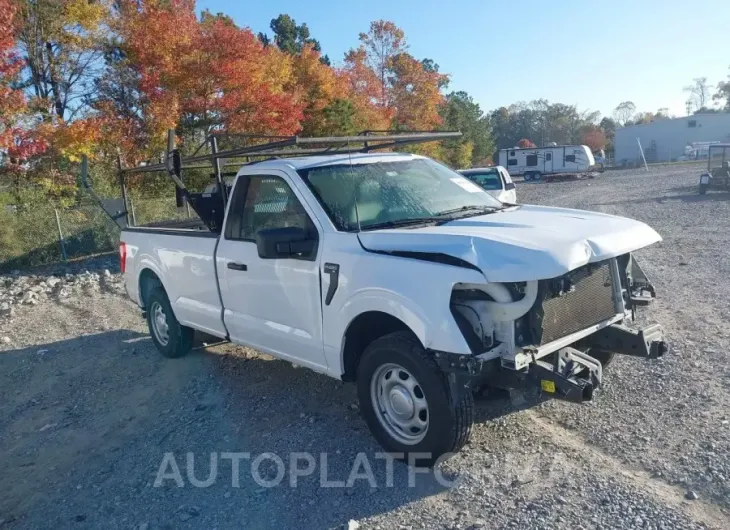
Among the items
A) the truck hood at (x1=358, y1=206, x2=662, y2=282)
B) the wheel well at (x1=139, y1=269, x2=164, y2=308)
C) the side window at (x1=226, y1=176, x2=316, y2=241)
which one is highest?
the side window at (x1=226, y1=176, x2=316, y2=241)

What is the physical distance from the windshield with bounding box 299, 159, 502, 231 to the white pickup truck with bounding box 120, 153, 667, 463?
0.01 meters

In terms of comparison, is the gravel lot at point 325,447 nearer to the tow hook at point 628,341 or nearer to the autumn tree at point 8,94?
the tow hook at point 628,341

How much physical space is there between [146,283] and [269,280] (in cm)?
288

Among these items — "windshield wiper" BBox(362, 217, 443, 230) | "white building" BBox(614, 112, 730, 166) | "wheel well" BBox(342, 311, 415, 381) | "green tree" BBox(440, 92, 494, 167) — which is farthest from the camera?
"white building" BBox(614, 112, 730, 166)

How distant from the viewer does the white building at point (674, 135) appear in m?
71.1

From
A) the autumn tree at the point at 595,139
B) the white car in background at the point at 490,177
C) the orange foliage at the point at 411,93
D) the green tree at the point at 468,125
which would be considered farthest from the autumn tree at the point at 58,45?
the autumn tree at the point at 595,139

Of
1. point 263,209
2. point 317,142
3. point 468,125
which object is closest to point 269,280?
point 263,209

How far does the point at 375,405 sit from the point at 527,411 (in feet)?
4.30

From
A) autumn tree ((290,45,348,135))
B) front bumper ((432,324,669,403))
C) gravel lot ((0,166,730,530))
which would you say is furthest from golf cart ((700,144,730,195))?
front bumper ((432,324,669,403))

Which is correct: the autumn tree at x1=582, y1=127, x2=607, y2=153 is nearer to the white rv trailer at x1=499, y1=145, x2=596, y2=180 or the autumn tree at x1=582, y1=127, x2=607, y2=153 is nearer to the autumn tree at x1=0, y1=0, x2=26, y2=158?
the white rv trailer at x1=499, y1=145, x2=596, y2=180

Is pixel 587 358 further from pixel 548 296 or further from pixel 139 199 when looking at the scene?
pixel 139 199

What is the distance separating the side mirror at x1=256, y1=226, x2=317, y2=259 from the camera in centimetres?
425

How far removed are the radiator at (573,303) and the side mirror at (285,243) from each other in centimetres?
164

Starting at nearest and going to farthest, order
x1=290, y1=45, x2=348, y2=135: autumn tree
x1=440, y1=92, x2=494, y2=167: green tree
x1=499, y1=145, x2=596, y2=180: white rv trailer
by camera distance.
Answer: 1. x1=290, y1=45, x2=348, y2=135: autumn tree
2. x1=499, y1=145, x2=596, y2=180: white rv trailer
3. x1=440, y1=92, x2=494, y2=167: green tree
